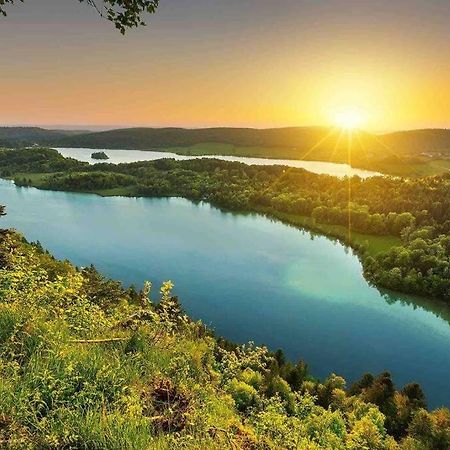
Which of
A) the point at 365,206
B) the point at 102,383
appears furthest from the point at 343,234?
the point at 102,383

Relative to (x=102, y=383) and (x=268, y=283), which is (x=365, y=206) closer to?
(x=268, y=283)

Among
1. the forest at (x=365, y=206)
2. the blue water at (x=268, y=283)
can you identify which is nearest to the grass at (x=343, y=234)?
the forest at (x=365, y=206)

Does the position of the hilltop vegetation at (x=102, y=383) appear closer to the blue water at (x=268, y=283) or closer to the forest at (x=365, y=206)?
the blue water at (x=268, y=283)

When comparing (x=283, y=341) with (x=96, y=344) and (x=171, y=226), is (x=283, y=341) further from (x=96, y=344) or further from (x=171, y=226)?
(x=171, y=226)

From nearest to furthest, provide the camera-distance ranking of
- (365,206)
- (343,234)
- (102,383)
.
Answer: (102,383) → (343,234) → (365,206)

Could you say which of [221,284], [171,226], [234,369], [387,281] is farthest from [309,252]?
[234,369]

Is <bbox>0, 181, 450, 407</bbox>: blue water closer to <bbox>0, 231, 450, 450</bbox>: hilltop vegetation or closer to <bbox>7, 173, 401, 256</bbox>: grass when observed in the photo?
Answer: <bbox>7, 173, 401, 256</bbox>: grass

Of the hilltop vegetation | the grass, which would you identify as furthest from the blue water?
the hilltop vegetation
